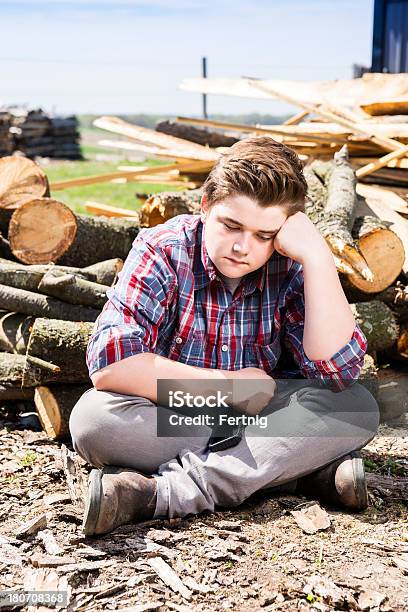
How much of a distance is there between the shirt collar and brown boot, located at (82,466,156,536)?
0.80 meters

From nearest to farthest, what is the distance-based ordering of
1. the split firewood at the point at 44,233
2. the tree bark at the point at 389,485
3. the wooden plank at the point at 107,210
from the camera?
the tree bark at the point at 389,485
the split firewood at the point at 44,233
the wooden plank at the point at 107,210

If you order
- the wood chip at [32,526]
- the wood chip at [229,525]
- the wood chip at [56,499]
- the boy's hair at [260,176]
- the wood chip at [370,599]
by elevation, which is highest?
the boy's hair at [260,176]

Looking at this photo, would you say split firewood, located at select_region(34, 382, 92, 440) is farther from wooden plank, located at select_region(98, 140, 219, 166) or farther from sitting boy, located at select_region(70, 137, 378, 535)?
wooden plank, located at select_region(98, 140, 219, 166)

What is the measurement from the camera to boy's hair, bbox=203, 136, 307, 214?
296cm

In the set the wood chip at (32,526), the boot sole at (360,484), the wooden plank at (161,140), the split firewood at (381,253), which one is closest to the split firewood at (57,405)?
the wood chip at (32,526)

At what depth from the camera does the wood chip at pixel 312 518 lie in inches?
114

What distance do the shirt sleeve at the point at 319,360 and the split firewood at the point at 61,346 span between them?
3.59ft

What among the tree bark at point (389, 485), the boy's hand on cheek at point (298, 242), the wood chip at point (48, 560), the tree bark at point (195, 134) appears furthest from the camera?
the tree bark at point (195, 134)

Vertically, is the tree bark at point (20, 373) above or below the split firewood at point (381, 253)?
below

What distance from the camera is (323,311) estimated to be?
309cm

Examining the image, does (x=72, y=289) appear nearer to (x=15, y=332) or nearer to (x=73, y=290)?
(x=73, y=290)

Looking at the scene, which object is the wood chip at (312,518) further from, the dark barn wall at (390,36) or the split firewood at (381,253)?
the dark barn wall at (390,36)

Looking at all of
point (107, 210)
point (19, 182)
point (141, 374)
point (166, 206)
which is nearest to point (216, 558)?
point (141, 374)

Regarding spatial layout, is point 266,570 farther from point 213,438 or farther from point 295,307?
point 295,307
